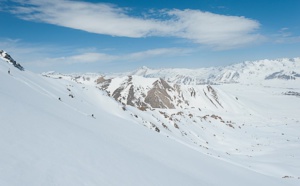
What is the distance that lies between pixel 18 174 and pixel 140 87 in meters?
182

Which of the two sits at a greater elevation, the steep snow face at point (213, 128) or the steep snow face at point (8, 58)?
the steep snow face at point (8, 58)

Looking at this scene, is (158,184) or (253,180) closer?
(158,184)

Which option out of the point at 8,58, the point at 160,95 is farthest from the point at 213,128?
the point at 160,95

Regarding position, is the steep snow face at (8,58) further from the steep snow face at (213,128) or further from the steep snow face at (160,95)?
the steep snow face at (160,95)

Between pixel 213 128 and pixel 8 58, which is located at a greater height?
pixel 8 58

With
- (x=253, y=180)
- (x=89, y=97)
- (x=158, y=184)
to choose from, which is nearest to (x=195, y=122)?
(x=89, y=97)

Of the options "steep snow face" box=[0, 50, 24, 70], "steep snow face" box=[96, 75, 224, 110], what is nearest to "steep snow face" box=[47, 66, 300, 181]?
"steep snow face" box=[96, 75, 224, 110]

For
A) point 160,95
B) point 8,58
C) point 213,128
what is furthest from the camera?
point 160,95

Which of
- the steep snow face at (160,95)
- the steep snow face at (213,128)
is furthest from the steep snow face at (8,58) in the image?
the steep snow face at (160,95)

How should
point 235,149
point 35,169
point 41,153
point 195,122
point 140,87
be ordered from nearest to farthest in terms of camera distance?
point 35,169 → point 41,153 → point 235,149 → point 195,122 → point 140,87

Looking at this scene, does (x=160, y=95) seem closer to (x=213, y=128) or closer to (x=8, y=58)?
(x=213, y=128)

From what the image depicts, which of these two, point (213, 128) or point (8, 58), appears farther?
point (213, 128)

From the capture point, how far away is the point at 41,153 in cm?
981

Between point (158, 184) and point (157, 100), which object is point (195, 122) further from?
point (157, 100)
